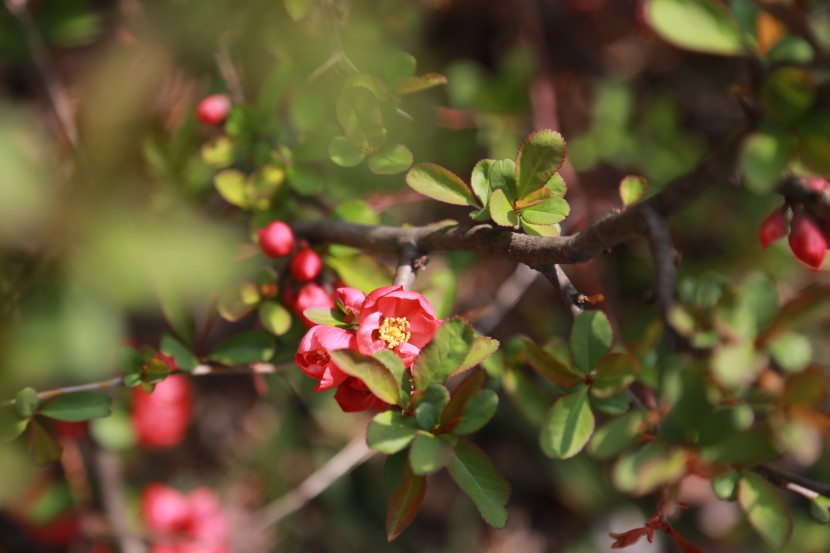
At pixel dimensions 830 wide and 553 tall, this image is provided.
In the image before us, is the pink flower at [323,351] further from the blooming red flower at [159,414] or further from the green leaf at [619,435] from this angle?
the blooming red flower at [159,414]

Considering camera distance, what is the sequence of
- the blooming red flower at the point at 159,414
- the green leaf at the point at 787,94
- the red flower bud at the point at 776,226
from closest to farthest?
1. the green leaf at the point at 787,94
2. the red flower bud at the point at 776,226
3. the blooming red flower at the point at 159,414

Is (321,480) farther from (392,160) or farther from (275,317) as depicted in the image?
(392,160)

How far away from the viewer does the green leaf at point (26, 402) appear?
826mm

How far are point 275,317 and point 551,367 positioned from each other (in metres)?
0.38

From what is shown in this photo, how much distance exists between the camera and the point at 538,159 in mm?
721

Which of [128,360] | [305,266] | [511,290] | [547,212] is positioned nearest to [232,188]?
[305,266]

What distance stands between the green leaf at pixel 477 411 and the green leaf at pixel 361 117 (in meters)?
0.35

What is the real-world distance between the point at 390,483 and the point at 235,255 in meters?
0.51

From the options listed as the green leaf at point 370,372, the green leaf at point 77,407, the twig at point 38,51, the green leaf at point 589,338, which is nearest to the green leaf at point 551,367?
the green leaf at point 589,338

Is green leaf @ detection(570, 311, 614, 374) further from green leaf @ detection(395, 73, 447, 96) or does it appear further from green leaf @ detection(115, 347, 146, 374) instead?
green leaf @ detection(115, 347, 146, 374)

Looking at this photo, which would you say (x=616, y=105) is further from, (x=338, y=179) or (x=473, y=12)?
(x=338, y=179)

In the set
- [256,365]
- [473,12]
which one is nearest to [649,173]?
[473,12]

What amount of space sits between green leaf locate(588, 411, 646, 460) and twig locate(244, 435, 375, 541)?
0.52 m

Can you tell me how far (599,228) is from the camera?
0.74 meters
